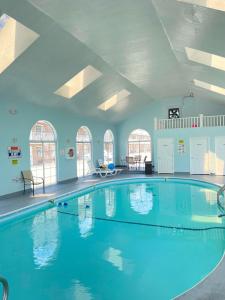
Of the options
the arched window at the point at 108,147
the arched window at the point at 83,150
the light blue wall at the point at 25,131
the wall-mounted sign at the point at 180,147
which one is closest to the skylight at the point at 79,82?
the light blue wall at the point at 25,131

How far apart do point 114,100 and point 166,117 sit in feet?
12.6

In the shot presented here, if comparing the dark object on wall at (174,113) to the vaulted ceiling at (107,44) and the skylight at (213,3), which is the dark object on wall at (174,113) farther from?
the skylight at (213,3)

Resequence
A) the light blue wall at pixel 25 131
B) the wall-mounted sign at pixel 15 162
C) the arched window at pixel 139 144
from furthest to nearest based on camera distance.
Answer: the arched window at pixel 139 144
the wall-mounted sign at pixel 15 162
the light blue wall at pixel 25 131

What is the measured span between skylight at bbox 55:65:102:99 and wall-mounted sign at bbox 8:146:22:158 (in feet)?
8.14

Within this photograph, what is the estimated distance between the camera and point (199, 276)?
157 inches

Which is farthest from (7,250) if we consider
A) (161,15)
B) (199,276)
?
(161,15)

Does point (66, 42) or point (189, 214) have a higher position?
point (66, 42)

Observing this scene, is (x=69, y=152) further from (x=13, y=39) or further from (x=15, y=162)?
(x=13, y=39)

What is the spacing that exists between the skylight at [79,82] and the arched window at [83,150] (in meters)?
3.08

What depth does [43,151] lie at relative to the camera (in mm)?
10641

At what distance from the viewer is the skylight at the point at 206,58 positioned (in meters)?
7.16

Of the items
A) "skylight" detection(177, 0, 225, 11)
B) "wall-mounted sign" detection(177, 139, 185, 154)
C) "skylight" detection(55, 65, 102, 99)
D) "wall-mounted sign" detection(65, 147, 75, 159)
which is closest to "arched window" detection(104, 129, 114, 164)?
"wall-mounted sign" detection(65, 147, 75, 159)

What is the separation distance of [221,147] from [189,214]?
6.55m

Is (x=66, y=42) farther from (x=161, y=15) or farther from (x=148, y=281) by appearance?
(x=148, y=281)
